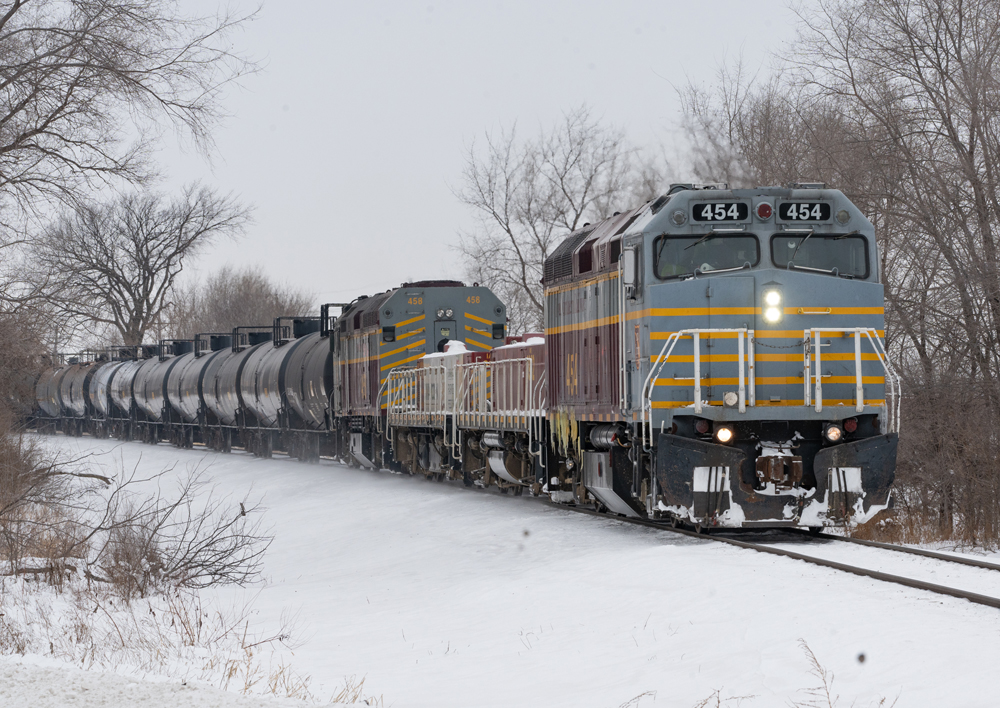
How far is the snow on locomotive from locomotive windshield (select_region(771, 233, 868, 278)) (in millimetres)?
15

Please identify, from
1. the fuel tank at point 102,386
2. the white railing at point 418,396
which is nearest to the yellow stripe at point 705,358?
the white railing at point 418,396

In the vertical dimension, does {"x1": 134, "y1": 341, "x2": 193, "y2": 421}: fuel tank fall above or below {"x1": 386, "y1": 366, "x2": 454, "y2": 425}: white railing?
above

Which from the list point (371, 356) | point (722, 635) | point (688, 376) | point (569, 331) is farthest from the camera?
point (371, 356)

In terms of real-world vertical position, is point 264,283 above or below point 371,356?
above

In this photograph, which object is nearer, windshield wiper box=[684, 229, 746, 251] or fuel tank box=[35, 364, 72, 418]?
windshield wiper box=[684, 229, 746, 251]

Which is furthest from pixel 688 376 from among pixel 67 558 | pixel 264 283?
pixel 264 283

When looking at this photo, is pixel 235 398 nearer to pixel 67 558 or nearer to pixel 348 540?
pixel 348 540

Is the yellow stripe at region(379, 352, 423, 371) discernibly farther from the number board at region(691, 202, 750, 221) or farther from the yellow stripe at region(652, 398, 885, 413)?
the yellow stripe at region(652, 398, 885, 413)

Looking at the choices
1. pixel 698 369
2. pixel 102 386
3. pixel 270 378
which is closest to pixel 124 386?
pixel 102 386

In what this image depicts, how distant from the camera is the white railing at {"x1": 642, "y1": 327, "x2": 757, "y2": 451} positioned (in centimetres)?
1130

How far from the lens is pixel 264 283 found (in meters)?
82.2

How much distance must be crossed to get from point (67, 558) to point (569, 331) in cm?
649

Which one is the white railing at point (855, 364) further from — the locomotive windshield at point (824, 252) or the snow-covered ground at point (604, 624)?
the snow-covered ground at point (604, 624)

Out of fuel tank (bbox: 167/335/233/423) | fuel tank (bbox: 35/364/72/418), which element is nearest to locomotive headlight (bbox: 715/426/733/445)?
fuel tank (bbox: 167/335/233/423)
